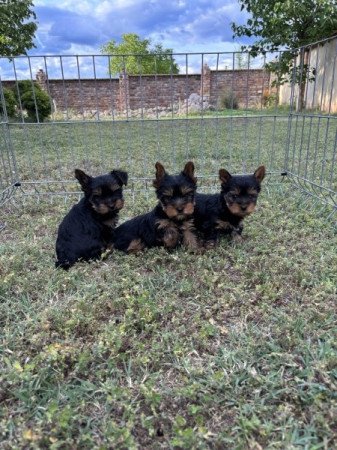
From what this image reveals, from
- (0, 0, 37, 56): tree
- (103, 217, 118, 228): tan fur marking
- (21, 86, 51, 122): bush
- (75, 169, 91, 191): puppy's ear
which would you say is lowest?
(103, 217, 118, 228): tan fur marking

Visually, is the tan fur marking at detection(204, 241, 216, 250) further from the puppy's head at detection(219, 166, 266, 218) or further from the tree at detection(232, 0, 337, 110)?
the tree at detection(232, 0, 337, 110)

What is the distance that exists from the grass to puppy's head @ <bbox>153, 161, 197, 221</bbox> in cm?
49

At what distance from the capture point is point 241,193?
11.7ft

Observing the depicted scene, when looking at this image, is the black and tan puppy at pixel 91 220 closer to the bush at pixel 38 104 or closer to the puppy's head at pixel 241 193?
the puppy's head at pixel 241 193

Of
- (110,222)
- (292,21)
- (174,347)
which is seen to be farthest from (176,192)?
(292,21)

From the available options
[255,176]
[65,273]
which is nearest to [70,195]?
[65,273]

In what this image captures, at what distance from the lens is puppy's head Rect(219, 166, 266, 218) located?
139 inches

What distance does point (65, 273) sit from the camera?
11.0 feet

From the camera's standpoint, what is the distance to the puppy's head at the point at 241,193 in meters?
3.53

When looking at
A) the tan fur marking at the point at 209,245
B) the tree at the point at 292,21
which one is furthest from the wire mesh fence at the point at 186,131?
the tree at the point at 292,21

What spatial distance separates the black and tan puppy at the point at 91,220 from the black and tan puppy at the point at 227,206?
0.93 meters

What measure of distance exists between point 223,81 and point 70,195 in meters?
5.04

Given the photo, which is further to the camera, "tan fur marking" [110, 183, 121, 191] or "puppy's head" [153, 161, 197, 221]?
"tan fur marking" [110, 183, 121, 191]

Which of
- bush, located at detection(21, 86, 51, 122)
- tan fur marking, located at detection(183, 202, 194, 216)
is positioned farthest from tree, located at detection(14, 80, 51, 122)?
tan fur marking, located at detection(183, 202, 194, 216)
